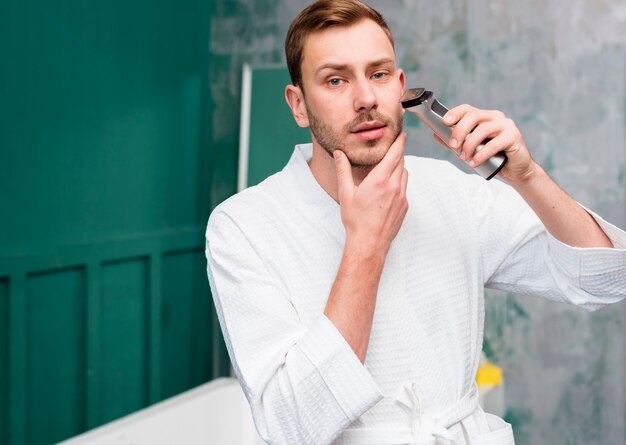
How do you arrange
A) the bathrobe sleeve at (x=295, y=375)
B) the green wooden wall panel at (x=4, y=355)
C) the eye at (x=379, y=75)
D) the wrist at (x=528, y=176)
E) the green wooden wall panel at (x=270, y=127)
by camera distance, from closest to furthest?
the bathrobe sleeve at (x=295, y=375)
the wrist at (x=528, y=176)
the eye at (x=379, y=75)
the green wooden wall panel at (x=4, y=355)
the green wooden wall panel at (x=270, y=127)

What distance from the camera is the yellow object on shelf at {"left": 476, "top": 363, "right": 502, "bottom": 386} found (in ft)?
9.21

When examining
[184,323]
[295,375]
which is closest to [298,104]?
[295,375]

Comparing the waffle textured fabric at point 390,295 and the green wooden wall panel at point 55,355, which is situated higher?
the waffle textured fabric at point 390,295

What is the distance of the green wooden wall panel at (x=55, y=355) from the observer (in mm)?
2537

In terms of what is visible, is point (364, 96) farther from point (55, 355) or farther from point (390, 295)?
point (55, 355)

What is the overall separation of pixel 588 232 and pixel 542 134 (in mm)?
1451

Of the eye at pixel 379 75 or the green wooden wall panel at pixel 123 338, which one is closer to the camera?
the eye at pixel 379 75

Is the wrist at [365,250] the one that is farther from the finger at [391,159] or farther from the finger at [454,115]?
the finger at [454,115]

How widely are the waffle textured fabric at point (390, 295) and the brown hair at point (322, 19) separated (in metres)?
0.22

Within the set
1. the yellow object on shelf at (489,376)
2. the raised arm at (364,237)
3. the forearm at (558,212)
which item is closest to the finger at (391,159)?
the raised arm at (364,237)

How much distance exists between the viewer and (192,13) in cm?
332

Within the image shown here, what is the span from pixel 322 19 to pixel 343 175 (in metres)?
0.30

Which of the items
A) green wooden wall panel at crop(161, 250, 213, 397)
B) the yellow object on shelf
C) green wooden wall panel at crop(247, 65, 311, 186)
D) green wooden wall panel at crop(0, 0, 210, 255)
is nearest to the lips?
green wooden wall panel at crop(0, 0, 210, 255)

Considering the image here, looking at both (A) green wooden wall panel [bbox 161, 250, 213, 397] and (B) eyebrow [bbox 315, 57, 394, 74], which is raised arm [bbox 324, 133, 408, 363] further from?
(A) green wooden wall panel [bbox 161, 250, 213, 397]
